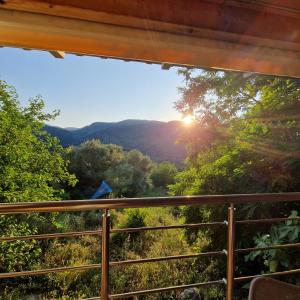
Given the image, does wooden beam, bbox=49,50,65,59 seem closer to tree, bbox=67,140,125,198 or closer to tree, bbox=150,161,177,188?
tree, bbox=67,140,125,198

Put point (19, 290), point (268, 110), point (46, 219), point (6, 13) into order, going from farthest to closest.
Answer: point (46, 219), point (19, 290), point (268, 110), point (6, 13)

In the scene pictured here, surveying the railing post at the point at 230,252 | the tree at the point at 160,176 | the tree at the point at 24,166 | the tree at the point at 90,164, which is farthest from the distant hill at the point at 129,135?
the railing post at the point at 230,252

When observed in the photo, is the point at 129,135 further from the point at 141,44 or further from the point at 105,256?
the point at 105,256

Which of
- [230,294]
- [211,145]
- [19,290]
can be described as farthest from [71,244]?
[230,294]

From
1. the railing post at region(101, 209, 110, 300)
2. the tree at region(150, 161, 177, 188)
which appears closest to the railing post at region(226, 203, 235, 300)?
Answer: the railing post at region(101, 209, 110, 300)

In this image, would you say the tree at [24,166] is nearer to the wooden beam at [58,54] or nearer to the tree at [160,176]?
the wooden beam at [58,54]

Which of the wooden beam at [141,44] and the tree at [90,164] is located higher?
the wooden beam at [141,44]

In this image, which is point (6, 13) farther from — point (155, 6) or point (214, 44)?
point (214, 44)

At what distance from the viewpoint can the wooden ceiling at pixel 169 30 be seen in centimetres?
139

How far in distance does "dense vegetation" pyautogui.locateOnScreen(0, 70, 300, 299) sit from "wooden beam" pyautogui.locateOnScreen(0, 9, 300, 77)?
1.80 meters

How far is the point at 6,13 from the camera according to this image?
1.34 m

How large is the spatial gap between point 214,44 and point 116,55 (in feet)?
1.69

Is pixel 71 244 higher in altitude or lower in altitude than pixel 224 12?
lower

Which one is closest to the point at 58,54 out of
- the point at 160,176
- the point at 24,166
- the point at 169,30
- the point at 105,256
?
the point at 169,30
